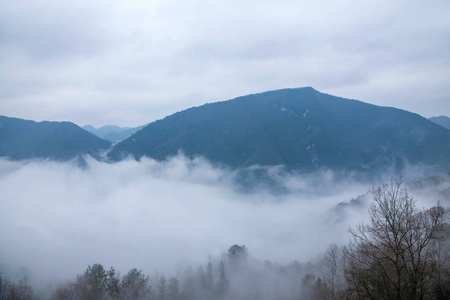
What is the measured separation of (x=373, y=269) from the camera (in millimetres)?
14047

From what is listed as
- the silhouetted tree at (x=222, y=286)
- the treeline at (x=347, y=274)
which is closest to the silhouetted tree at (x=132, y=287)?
the treeline at (x=347, y=274)

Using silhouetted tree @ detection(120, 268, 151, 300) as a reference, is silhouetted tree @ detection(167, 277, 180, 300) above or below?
below

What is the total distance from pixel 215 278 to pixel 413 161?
169 meters

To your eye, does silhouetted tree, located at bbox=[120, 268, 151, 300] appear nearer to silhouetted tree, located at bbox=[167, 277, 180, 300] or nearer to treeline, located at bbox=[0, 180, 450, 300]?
treeline, located at bbox=[0, 180, 450, 300]

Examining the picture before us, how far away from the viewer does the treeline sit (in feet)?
43.5

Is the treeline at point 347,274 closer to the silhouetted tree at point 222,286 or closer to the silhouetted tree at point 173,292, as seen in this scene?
the silhouetted tree at point 173,292

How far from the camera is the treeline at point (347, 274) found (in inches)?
522

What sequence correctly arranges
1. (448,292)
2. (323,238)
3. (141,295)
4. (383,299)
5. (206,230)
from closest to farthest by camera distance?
1. (383,299)
2. (448,292)
3. (141,295)
4. (323,238)
5. (206,230)

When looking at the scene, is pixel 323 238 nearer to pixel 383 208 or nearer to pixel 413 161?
pixel 383 208

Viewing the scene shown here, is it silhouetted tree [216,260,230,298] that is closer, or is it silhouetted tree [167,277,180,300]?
silhouetted tree [167,277,180,300]

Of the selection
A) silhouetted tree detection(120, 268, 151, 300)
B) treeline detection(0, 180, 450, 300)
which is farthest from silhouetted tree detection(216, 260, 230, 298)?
silhouetted tree detection(120, 268, 151, 300)

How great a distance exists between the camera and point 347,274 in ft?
65.7

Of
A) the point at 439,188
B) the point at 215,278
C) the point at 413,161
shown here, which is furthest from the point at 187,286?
the point at 413,161

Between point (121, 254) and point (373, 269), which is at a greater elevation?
point (373, 269)
